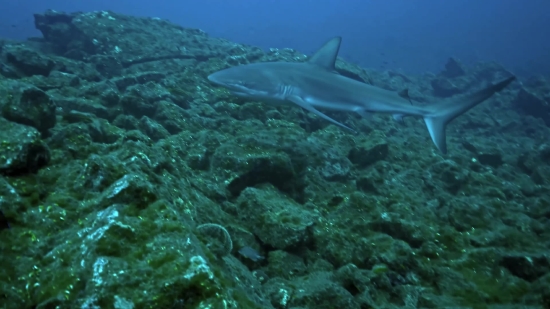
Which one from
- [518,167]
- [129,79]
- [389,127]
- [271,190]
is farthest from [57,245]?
[518,167]

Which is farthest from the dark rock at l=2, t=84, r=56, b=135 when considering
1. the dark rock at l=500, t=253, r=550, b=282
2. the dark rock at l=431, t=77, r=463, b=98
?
the dark rock at l=431, t=77, r=463, b=98

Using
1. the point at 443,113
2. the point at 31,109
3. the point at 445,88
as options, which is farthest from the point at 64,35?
the point at 445,88

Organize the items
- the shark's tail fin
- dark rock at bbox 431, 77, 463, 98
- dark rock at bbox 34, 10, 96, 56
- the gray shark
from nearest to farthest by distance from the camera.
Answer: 1. the gray shark
2. the shark's tail fin
3. dark rock at bbox 34, 10, 96, 56
4. dark rock at bbox 431, 77, 463, 98

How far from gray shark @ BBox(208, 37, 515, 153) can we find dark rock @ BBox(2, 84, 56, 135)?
374 centimetres

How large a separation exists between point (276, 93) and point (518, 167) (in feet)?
28.1

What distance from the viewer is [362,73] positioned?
13.3 m

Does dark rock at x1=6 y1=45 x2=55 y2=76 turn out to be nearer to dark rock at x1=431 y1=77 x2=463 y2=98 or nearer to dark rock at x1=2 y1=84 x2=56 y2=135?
dark rock at x1=2 y1=84 x2=56 y2=135

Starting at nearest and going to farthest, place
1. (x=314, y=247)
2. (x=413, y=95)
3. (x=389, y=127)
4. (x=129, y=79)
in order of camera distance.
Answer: (x=314, y=247) → (x=129, y=79) → (x=389, y=127) → (x=413, y=95)

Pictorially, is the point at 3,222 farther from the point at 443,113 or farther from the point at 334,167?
the point at 443,113

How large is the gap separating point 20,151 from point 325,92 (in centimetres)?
628

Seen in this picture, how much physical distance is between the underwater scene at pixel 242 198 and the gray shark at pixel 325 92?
0.04 m

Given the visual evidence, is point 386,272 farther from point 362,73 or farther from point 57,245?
point 362,73

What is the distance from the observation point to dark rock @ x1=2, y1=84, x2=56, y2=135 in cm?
338

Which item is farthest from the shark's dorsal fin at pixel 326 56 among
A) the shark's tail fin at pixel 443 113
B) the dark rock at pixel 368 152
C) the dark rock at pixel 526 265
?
the dark rock at pixel 526 265
